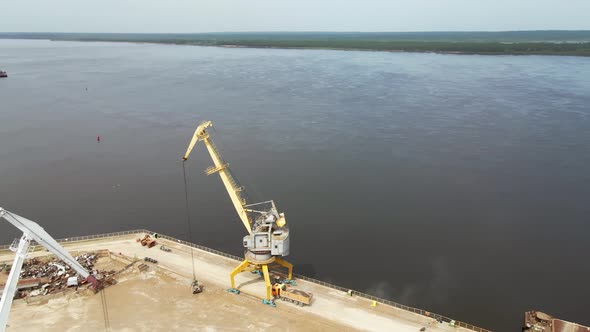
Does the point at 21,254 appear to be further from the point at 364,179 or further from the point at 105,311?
the point at 364,179

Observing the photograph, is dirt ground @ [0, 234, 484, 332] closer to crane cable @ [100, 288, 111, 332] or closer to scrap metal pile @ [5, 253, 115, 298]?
crane cable @ [100, 288, 111, 332]

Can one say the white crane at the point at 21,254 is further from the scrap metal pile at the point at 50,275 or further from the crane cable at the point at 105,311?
the scrap metal pile at the point at 50,275

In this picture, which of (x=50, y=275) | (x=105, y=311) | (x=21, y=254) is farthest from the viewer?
(x=50, y=275)

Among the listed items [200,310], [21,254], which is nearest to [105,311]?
[200,310]

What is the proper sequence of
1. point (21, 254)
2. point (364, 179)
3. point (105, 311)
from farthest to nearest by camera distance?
point (364, 179)
point (105, 311)
point (21, 254)

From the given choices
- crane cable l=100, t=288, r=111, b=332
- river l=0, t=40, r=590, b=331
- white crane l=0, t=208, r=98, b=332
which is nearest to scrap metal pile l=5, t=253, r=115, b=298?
crane cable l=100, t=288, r=111, b=332

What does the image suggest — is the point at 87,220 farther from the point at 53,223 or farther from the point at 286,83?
the point at 286,83
